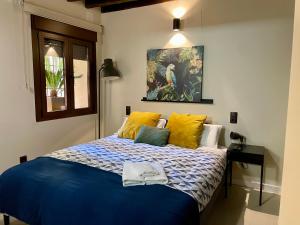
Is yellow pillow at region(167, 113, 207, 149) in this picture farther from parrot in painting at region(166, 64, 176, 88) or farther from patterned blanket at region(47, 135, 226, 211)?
parrot in painting at region(166, 64, 176, 88)

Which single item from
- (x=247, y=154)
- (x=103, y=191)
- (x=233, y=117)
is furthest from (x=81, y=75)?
(x=247, y=154)

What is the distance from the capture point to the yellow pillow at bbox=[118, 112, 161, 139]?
324 centimetres

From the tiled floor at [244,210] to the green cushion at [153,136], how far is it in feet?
3.16

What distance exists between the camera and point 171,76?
135 inches

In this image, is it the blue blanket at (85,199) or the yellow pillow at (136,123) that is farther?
the yellow pillow at (136,123)

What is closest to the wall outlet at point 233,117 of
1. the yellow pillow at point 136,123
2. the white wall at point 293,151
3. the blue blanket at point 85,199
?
the yellow pillow at point 136,123

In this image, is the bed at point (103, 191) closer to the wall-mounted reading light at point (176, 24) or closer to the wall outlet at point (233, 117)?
the wall outlet at point (233, 117)

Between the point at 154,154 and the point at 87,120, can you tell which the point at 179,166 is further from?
the point at 87,120

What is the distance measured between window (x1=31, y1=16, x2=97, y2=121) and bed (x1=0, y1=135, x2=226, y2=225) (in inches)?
43.6

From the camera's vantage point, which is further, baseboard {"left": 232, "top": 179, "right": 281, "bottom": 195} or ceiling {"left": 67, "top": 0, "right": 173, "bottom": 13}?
ceiling {"left": 67, "top": 0, "right": 173, "bottom": 13}

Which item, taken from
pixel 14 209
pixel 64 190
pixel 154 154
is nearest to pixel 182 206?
pixel 64 190

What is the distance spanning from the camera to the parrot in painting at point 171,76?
3.40 m

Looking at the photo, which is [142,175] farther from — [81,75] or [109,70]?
[81,75]

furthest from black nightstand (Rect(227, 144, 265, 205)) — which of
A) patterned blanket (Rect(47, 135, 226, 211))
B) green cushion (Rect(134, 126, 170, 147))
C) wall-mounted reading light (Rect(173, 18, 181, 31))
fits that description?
wall-mounted reading light (Rect(173, 18, 181, 31))
